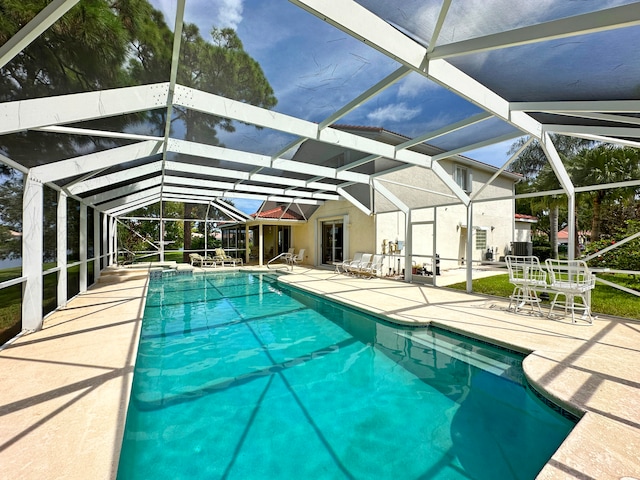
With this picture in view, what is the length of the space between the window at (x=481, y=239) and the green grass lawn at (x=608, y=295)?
427cm

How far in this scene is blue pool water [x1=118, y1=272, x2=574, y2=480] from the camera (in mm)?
2848

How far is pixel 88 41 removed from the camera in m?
3.13

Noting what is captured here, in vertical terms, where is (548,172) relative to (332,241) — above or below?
above

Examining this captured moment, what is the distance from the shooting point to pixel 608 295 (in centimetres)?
950

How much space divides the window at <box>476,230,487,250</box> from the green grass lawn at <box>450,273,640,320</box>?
4.27 meters

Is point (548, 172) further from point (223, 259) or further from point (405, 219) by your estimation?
point (223, 259)

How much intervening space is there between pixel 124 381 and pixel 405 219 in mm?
10646

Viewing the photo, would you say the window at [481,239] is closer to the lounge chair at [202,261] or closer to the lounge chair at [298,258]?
the lounge chair at [298,258]

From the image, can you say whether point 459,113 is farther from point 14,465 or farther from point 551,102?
point 14,465

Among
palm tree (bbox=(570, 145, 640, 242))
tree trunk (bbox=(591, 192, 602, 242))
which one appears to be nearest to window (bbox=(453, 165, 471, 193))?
palm tree (bbox=(570, 145, 640, 242))

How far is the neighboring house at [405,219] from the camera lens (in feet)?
38.5

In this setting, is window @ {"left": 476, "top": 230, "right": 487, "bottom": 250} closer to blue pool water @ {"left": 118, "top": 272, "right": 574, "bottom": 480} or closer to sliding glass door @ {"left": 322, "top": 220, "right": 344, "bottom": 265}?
sliding glass door @ {"left": 322, "top": 220, "right": 344, "bottom": 265}

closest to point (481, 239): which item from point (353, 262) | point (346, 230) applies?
point (346, 230)

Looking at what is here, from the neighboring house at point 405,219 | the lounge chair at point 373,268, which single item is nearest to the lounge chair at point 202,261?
the neighboring house at point 405,219
